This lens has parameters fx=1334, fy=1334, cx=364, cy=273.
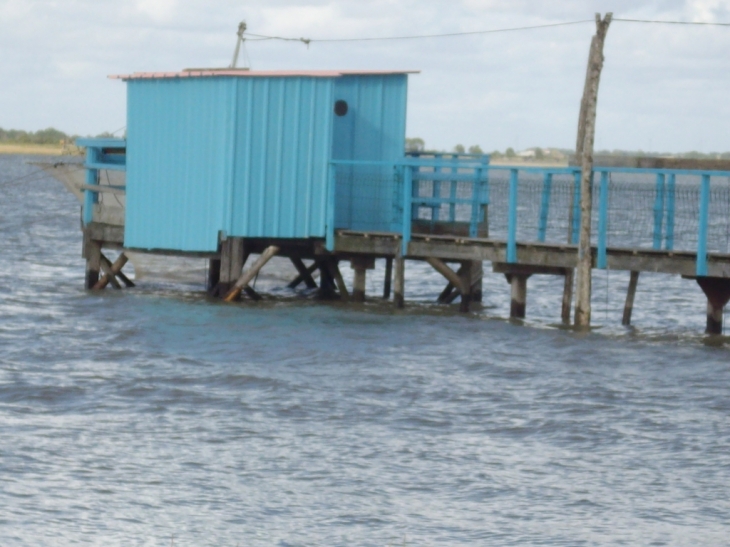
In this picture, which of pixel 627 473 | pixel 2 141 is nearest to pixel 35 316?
pixel 627 473

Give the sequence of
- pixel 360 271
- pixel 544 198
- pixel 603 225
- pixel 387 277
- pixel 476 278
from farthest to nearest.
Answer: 1. pixel 387 277
2. pixel 476 278
3. pixel 360 271
4. pixel 544 198
5. pixel 603 225

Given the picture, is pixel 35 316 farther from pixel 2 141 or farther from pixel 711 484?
pixel 2 141

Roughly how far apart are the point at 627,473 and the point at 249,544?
3905mm

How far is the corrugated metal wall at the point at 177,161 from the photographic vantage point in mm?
A: 21562

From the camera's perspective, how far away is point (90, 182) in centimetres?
2394

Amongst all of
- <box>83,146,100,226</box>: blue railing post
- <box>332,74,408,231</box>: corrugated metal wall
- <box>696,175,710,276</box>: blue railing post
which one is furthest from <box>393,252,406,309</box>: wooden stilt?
<box>83,146,100,226</box>: blue railing post

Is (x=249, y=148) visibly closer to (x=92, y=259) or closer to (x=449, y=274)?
(x=449, y=274)

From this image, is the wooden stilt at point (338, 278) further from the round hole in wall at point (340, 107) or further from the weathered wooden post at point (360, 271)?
the round hole in wall at point (340, 107)

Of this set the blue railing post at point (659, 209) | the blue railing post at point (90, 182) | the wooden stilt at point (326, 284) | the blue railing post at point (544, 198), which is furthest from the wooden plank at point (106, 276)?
the blue railing post at point (659, 209)

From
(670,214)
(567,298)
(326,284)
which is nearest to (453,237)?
(567,298)

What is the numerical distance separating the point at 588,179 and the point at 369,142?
4.26 m

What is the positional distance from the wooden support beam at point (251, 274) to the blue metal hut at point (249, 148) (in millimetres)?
632

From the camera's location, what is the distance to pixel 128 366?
1697 cm

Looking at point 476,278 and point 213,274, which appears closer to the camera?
point 213,274
